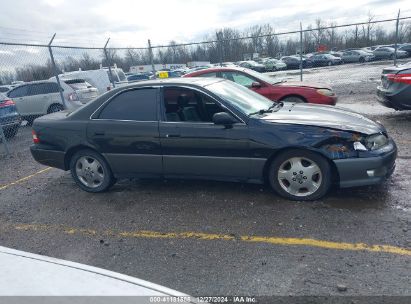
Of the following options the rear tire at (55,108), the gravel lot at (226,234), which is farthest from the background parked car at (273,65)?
the gravel lot at (226,234)

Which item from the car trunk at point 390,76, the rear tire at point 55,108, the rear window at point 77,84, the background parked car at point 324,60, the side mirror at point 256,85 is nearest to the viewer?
the car trunk at point 390,76

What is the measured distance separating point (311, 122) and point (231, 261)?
6.31ft

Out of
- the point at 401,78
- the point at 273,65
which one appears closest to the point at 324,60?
the point at 273,65

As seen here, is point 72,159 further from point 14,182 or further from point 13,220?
point 14,182

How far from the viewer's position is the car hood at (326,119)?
3955 millimetres

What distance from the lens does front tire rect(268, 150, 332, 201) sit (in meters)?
3.98

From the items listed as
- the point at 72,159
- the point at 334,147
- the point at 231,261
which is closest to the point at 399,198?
the point at 334,147

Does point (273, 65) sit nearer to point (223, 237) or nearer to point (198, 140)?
point (198, 140)

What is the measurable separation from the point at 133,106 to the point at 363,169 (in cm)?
304

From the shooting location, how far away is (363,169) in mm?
3842

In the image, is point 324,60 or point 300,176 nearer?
point 300,176

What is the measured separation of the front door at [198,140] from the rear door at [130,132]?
0.16 meters

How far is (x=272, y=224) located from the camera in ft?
12.1

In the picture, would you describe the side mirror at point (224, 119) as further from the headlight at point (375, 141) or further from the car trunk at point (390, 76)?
the car trunk at point (390, 76)
